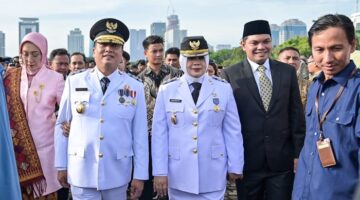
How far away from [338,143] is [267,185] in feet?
4.74

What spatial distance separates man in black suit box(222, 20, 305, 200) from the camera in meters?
3.67

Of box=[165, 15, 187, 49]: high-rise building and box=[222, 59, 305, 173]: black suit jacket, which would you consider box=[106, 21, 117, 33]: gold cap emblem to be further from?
box=[165, 15, 187, 49]: high-rise building

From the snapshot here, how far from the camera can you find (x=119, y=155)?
3.32m

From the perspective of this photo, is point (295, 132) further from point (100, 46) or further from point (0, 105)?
point (0, 105)

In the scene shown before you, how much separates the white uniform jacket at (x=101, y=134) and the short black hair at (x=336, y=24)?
152cm

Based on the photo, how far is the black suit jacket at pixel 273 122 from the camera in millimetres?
3663

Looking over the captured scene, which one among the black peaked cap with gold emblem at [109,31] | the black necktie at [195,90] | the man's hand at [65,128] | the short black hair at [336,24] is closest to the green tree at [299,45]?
the black necktie at [195,90]

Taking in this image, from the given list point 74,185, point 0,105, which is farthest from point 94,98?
point 0,105

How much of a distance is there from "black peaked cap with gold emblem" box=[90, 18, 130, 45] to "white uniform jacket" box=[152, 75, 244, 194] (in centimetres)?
64

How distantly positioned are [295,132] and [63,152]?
1.92 meters

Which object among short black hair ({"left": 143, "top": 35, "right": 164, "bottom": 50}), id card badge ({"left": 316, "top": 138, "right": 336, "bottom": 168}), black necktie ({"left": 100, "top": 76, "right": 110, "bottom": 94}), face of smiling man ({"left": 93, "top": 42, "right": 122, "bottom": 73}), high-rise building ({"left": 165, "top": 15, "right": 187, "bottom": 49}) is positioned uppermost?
high-rise building ({"left": 165, "top": 15, "right": 187, "bottom": 49})

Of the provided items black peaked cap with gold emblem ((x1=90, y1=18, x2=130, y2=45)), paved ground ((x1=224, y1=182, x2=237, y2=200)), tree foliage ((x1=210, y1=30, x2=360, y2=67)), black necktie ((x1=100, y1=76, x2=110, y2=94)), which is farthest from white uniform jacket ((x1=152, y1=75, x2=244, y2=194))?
tree foliage ((x1=210, y1=30, x2=360, y2=67))

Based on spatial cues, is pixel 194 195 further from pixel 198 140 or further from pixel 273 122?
pixel 273 122

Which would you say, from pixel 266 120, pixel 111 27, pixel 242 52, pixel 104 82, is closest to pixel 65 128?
pixel 104 82
